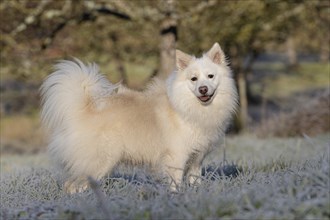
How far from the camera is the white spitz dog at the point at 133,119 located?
19.3ft

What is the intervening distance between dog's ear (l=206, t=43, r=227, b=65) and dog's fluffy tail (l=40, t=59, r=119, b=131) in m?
1.09

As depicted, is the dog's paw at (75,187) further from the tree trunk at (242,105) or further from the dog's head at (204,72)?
the tree trunk at (242,105)

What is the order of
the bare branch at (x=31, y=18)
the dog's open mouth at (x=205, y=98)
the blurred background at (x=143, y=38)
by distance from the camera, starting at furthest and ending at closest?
the blurred background at (x=143, y=38) < the bare branch at (x=31, y=18) < the dog's open mouth at (x=205, y=98)

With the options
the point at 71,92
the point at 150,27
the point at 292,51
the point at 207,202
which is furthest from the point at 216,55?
the point at 292,51

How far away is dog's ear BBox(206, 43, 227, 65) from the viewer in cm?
616

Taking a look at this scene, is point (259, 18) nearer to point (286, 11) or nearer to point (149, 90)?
point (286, 11)

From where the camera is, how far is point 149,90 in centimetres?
632

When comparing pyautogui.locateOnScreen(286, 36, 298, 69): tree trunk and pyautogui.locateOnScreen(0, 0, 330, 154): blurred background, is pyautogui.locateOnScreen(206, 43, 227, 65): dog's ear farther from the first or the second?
pyautogui.locateOnScreen(286, 36, 298, 69): tree trunk

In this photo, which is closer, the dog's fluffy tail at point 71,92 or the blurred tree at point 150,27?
the dog's fluffy tail at point 71,92

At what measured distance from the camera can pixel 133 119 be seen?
5.95 metres

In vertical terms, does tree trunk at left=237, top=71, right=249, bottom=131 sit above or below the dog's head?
below

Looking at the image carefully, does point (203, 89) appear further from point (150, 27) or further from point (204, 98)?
point (150, 27)

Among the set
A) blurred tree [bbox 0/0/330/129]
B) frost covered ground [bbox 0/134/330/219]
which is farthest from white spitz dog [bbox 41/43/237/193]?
blurred tree [bbox 0/0/330/129]

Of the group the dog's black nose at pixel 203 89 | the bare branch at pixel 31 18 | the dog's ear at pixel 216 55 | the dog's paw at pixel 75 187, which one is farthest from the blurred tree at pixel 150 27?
the dog's paw at pixel 75 187
